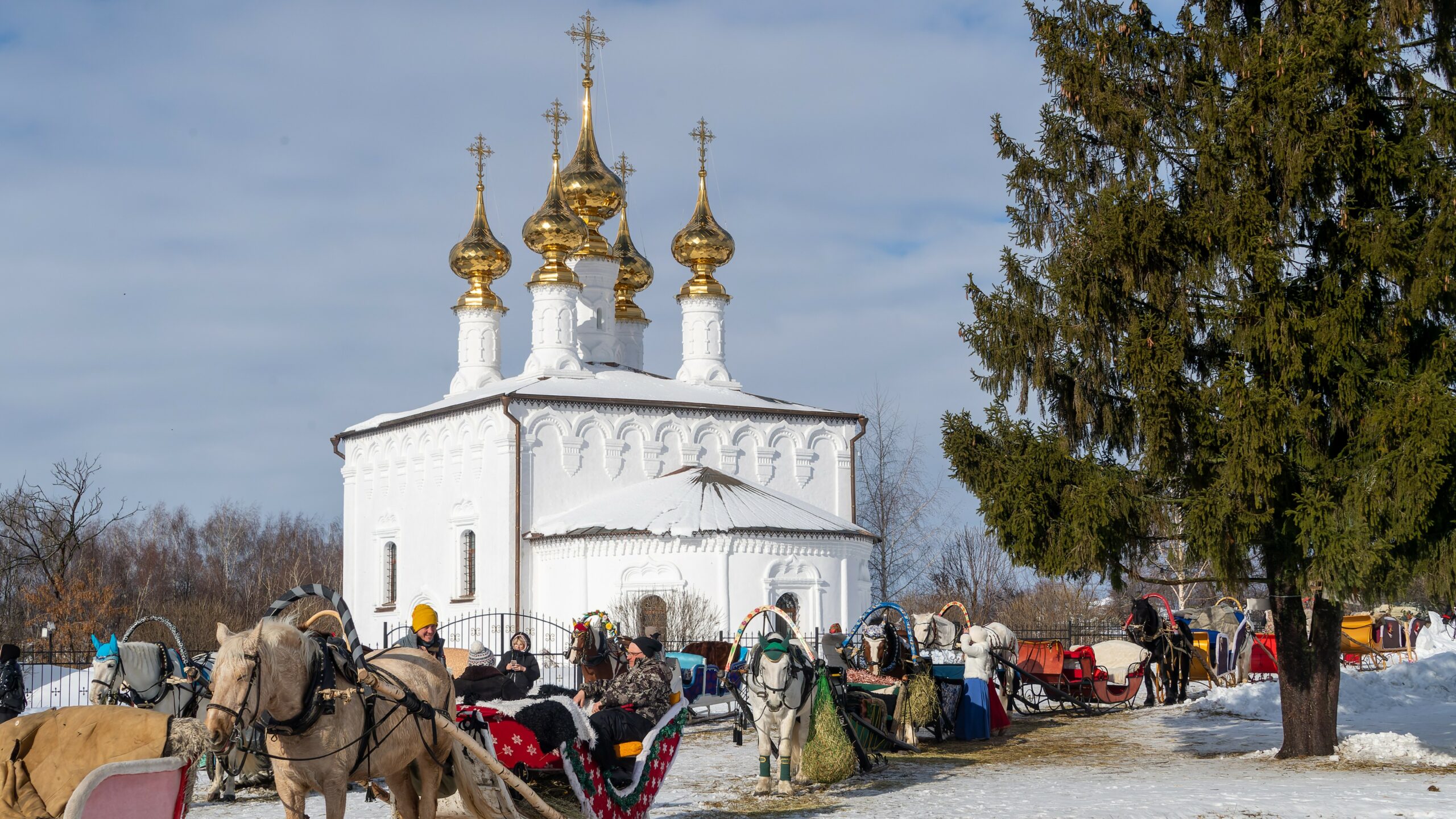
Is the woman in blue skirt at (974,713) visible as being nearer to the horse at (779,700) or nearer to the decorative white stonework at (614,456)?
the horse at (779,700)

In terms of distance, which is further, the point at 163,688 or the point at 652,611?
the point at 652,611

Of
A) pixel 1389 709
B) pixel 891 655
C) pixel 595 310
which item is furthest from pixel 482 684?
pixel 595 310

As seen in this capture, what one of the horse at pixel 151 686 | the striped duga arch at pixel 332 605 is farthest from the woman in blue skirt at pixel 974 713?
the striped duga arch at pixel 332 605

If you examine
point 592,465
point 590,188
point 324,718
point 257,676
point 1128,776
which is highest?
point 590,188

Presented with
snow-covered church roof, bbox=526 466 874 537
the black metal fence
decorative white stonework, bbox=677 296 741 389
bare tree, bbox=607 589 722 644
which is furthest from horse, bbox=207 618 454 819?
decorative white stonework, bbox=677 296 741 389

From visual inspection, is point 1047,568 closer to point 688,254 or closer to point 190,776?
point 190,776

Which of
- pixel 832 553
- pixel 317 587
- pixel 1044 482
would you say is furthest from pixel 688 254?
pixel 317 587

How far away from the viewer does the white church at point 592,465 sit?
A: 30.2m

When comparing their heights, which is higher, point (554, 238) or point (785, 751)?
point (554, 238)

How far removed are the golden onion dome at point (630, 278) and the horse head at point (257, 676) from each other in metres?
35.4

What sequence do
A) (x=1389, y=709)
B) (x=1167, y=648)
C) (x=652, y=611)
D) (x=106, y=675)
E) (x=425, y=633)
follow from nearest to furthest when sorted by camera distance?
(x=425, y=633)
(x=106, y=675)
(x=1389, y=709)
(x=1167, y=648)
(x=652, y=611)

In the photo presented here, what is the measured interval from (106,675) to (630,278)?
31609 millimetres

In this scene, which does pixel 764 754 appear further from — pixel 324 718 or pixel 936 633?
pixel 936 633

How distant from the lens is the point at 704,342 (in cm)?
3872
